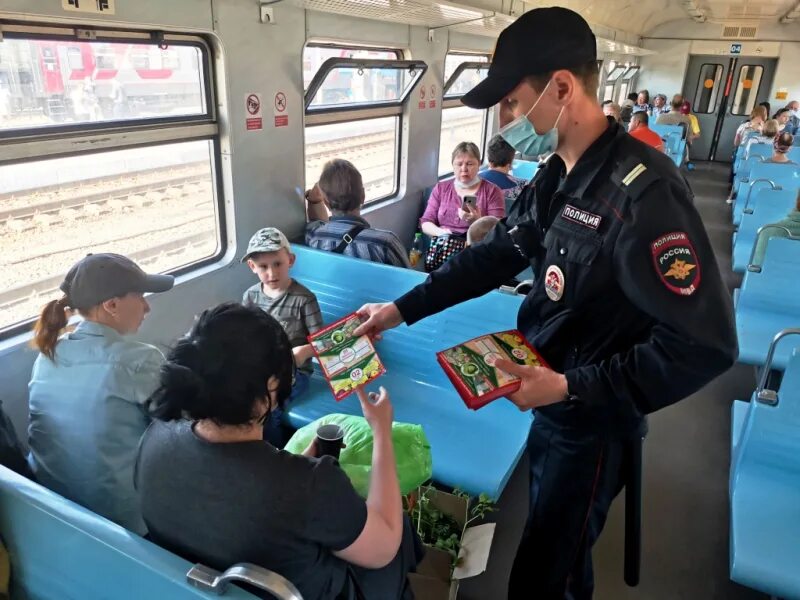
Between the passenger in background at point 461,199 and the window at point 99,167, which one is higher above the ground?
the window at point 99,167

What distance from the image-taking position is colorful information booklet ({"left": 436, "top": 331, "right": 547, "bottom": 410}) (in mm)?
1612

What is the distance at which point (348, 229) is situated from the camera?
351 cm

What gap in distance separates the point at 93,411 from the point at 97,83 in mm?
1534

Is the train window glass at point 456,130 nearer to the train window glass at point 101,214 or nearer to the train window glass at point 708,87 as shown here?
the train window glass at point 101,214

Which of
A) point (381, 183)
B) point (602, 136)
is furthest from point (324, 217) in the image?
point (602, 136)

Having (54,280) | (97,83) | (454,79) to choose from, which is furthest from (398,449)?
(454,79)

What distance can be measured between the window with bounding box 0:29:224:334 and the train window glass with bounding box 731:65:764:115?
1395 cm

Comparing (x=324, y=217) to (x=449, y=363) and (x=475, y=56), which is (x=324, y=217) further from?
(x=475, y=56)

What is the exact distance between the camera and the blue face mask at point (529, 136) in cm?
155

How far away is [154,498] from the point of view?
1.33 meters

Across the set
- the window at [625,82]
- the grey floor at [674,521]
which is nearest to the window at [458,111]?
the grey floor at [674,521]

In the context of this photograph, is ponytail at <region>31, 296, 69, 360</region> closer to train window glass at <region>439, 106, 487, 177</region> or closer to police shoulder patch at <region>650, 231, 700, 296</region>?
police shoulder patch at <region>650, 231, 700, 296</region>

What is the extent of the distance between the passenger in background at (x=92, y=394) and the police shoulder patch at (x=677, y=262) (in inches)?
58.9

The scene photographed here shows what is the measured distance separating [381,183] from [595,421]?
4125mm
